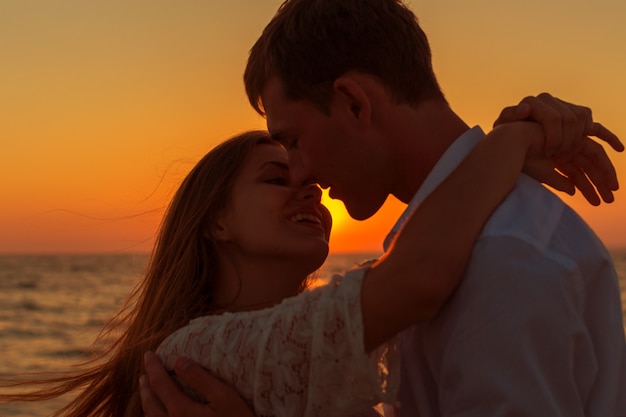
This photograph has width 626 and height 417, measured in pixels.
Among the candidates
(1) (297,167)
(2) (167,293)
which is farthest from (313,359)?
(2) (167,293)

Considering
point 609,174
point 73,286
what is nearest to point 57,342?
point 73,286

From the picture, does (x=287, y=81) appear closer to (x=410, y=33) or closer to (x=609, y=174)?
(x=410, y=33)

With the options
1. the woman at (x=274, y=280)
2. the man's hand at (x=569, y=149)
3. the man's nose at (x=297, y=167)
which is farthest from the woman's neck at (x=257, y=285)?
the man's hand at (x=569, y=149)

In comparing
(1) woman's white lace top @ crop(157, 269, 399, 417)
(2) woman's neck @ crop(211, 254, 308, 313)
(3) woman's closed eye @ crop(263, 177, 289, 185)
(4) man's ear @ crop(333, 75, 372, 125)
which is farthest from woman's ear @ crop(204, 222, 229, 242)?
(1) woman's white lace top @ crop(157, 269, 399, 417)

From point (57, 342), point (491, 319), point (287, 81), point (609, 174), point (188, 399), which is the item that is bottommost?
point (57, 342)

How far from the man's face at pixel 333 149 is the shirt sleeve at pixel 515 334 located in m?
0.73

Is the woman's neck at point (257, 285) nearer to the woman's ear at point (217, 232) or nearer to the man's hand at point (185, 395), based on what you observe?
the woman's ear at point (217, 232)

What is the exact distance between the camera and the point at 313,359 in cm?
201

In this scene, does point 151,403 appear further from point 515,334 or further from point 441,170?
point 515,334

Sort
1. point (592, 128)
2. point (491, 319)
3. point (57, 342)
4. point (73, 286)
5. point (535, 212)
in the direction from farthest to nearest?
point (73, 286)
point (57, 342)
point (592, 128)
point (535, 212)
point (491, 319)

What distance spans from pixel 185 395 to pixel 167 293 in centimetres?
89

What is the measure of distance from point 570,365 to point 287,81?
1.24 metres

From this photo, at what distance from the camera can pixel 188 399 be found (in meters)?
2.46

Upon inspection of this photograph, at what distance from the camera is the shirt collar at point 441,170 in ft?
7.09
